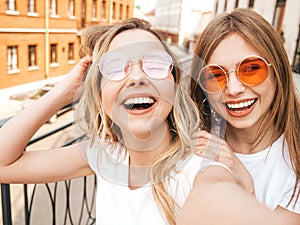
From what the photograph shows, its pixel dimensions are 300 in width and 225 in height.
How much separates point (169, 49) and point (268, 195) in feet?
1.44

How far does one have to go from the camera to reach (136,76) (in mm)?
648

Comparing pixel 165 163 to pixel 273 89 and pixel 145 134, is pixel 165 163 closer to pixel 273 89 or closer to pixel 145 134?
pixel 145 134

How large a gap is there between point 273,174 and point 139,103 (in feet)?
1.37

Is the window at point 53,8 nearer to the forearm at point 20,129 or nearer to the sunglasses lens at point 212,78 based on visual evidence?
the forearm at point 20,129

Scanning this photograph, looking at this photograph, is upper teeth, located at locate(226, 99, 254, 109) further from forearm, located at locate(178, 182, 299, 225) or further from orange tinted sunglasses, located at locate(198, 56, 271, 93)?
forearm, located at locate(178, 182, 299, 225)

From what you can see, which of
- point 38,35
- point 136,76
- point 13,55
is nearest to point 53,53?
point 38,35

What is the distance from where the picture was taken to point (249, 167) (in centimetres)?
87

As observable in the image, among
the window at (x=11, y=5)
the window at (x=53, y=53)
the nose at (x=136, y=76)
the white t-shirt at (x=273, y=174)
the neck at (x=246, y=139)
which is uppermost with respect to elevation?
the window at (x=11, y=5)

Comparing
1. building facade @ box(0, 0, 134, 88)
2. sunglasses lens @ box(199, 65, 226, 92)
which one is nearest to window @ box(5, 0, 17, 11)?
building facade @ box(0, 0, 134, 88)

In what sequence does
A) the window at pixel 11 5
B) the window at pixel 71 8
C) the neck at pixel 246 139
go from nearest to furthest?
the neck at pixel 246 139 → the window at pixel 11 5 → the window at pixel 71 8

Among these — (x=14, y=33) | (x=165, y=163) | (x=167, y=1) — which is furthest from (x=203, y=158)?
(x=14, y=33)

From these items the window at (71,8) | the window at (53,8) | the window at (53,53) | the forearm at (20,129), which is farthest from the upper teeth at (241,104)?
the window at (53,53)

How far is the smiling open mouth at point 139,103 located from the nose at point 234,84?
227 millimetres

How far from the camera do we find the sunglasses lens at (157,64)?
2.14 ft
